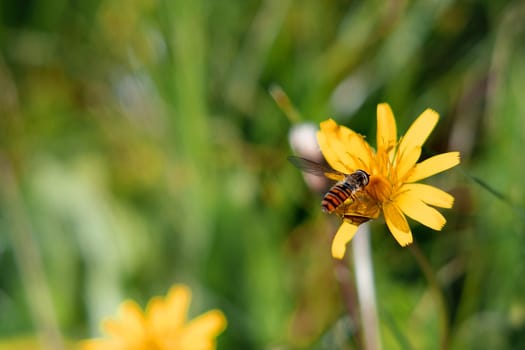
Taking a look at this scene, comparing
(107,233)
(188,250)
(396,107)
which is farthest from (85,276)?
(396,107)

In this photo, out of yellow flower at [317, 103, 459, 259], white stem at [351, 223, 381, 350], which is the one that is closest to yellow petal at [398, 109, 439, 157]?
yellow flower at [317, 103, 459, 259]

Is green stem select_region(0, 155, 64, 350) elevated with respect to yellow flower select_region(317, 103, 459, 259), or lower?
elevated

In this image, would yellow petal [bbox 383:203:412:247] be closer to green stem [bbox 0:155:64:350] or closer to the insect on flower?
the insect on flower

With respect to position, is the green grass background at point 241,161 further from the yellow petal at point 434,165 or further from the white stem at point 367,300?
the yellow petal at point 434,165

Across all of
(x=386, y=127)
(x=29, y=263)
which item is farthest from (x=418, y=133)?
(x=29, y=263)

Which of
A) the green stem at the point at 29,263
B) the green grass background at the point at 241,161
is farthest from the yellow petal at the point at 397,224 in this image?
the green stem at the point at 29,263

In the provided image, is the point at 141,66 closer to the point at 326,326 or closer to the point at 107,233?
the point at 107,233
